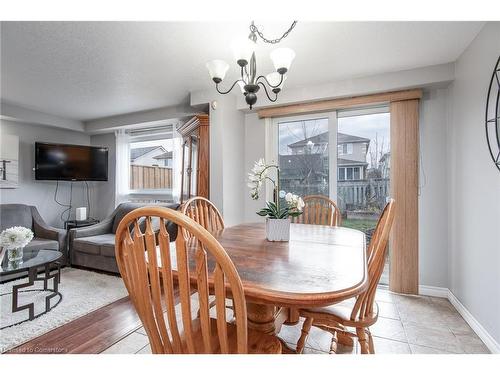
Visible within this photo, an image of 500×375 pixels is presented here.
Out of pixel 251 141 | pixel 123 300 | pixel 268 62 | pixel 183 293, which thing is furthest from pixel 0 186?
pixel 183 293

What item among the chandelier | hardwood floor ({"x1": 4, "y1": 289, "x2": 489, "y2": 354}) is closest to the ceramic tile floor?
hardwood floor ({"x1": 4, "y1": 289, "x2": 489, "y2": 354})

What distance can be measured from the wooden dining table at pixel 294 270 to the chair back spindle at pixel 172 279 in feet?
0.42

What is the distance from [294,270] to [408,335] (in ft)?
5.19

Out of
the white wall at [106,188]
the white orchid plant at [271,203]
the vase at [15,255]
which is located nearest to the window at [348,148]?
the white orchid plant at [271,203]

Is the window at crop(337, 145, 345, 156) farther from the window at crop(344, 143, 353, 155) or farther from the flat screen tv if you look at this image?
the flat screen tv

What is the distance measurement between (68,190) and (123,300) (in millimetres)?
3188

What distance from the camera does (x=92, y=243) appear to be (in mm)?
3311

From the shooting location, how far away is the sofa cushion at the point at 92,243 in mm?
3258

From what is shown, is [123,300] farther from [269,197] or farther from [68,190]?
[68,190]

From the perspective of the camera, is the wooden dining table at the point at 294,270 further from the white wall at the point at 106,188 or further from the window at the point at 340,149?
the white wall at the point at 106,188

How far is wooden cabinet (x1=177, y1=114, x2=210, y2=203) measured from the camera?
3.18 meters

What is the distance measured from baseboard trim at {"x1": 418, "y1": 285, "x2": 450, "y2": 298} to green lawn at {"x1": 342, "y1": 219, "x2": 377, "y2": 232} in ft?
2.50

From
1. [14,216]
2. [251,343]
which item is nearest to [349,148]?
[251,343]

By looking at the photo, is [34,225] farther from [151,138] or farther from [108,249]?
[151,138]
